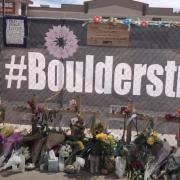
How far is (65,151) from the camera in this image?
20.2 feet

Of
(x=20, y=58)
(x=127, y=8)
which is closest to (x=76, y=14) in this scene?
(x=127, y=8)

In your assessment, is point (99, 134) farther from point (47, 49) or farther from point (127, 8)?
point (127, 8)

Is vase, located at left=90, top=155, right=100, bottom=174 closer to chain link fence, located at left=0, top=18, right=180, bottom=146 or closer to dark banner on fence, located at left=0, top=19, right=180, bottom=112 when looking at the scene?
chain link fence, located at left=0, top=18, right=180, bottom=146

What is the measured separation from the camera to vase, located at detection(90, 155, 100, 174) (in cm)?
601

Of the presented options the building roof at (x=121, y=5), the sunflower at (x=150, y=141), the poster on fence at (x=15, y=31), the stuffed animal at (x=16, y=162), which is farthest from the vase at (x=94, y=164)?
the building roof at (x=121, y=5)

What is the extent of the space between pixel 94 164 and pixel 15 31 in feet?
7.09

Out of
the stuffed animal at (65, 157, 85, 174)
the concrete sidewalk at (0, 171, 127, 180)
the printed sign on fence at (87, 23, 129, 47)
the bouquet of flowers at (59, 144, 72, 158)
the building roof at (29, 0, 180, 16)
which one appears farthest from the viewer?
the building roof at (29, 0, 180, 16)

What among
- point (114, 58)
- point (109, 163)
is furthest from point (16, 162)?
point (114, 58)

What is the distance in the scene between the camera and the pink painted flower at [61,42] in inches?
260

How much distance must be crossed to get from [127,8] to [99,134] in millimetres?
61291

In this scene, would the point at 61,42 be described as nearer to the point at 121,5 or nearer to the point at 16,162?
the point at 16,162

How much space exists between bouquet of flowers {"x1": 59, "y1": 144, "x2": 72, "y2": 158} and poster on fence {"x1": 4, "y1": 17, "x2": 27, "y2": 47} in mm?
1588

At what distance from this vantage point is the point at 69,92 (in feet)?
22.6

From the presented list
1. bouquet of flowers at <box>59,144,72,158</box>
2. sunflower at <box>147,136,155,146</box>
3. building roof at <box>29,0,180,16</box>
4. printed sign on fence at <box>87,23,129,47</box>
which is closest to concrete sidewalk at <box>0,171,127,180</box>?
bouquet of flowers at <box>59,144,72,158</box>
